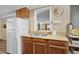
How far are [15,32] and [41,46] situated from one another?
1.12ft

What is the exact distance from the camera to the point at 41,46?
140 centimetres

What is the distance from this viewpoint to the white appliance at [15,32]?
1.38m

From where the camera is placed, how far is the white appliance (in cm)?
138

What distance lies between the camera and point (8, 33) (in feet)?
4.51

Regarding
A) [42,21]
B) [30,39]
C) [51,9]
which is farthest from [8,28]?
[51,9]

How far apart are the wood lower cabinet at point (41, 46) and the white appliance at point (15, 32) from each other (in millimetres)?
73

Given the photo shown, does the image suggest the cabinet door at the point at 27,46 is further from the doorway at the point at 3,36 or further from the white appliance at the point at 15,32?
the doorway at the point at 3,36

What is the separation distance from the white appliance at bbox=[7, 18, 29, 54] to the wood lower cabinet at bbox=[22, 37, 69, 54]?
0.24ft

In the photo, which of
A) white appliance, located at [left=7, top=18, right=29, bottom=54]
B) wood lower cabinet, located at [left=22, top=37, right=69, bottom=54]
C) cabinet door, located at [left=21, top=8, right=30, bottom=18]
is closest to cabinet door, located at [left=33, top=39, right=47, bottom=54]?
wood lower cabinet, located at [left=22, top=37, right=69, bottom=54]

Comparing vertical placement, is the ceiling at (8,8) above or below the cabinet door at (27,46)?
above

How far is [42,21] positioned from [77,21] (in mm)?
388

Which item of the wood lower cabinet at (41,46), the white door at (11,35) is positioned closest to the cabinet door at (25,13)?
the white door at (11,35)

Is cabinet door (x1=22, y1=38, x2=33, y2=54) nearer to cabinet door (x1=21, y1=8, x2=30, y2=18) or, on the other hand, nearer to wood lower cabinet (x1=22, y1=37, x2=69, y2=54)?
wood lower cabinet (x1=22, y1=37, x2=69, y2=54)

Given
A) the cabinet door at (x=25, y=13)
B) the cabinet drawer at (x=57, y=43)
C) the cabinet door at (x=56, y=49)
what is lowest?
the cabinet door at (x=56, y=49)
